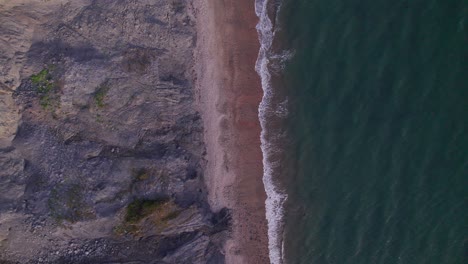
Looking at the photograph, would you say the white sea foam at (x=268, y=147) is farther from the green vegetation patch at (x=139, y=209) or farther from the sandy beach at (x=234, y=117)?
the green vegetation patch at (x=139, y=209)

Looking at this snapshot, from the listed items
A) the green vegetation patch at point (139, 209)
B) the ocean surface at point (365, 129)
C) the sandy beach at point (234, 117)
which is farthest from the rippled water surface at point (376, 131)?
the green vegetation patch at point (139, 209)

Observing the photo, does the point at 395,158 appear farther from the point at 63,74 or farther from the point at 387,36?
the point at 63,74

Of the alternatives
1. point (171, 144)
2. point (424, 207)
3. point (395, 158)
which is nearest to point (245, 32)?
point (171, 144)

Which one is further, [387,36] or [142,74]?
[387,36]

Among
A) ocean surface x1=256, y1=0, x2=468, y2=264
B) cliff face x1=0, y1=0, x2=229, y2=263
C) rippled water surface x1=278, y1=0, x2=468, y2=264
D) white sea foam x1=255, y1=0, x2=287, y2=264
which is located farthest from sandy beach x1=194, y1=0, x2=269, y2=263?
rippled water surface x1=278, y1=0, x2=468, y2=264

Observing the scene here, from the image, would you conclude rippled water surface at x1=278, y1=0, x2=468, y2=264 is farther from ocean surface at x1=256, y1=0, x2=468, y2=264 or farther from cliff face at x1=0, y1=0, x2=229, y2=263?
cliff face at x1=0, y1=0, x2=229, y2=263

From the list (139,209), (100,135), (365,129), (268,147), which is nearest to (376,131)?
(365,129)
